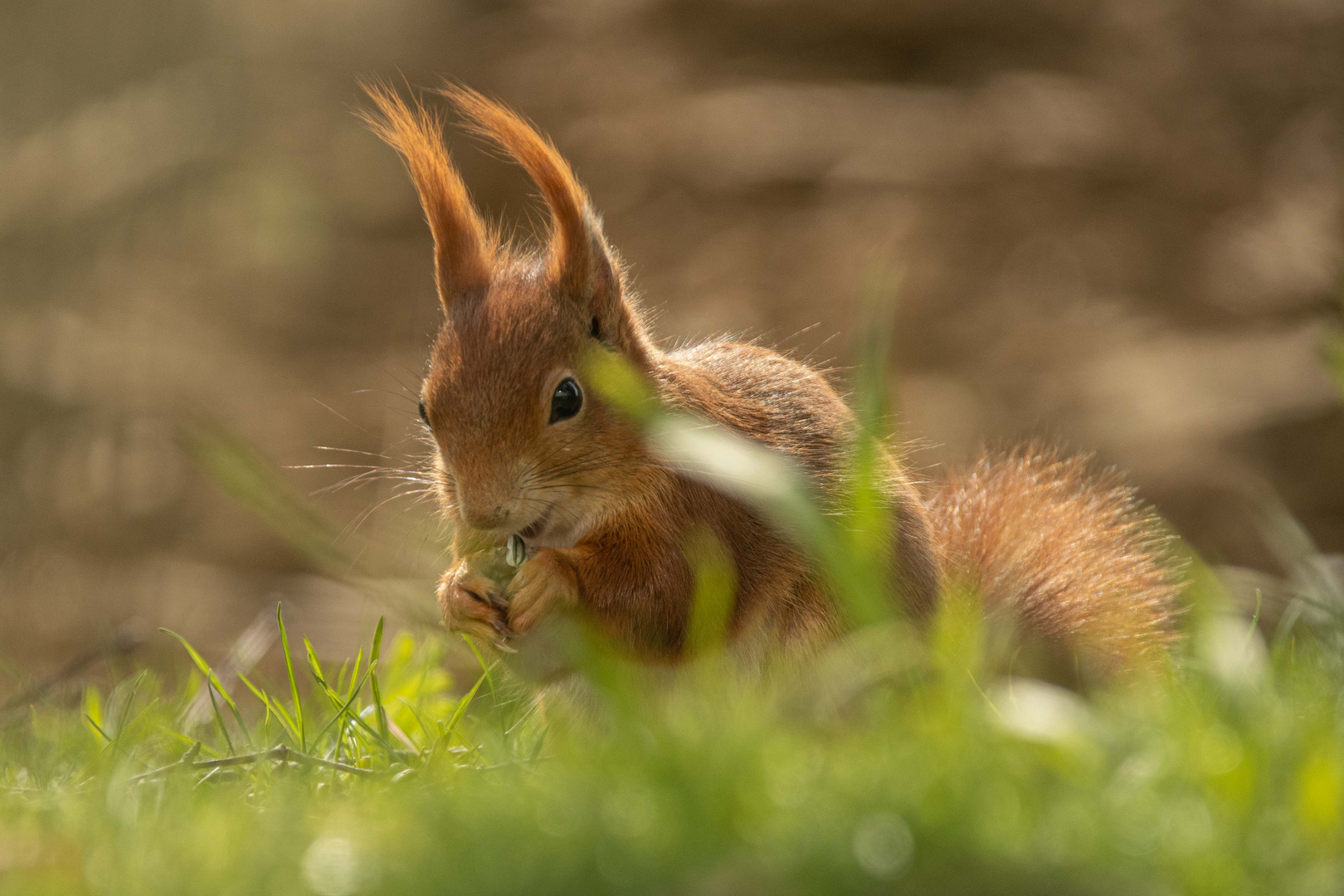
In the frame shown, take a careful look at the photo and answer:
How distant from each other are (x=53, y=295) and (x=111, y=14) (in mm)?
2311

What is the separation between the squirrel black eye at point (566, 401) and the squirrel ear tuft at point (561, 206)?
0.24 metres

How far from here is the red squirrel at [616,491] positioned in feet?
7.81

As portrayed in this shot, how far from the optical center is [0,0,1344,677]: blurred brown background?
21.2ft

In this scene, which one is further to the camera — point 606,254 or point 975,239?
point 975,239

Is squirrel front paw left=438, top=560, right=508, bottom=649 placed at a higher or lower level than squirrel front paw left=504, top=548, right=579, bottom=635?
lower

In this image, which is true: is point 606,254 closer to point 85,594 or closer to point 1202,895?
point 1202,895

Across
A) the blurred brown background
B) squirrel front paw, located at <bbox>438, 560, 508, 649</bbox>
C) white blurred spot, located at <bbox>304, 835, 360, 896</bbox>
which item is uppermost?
white blurred spot, located at <bbox>304, 835, 360, 896</bbox>

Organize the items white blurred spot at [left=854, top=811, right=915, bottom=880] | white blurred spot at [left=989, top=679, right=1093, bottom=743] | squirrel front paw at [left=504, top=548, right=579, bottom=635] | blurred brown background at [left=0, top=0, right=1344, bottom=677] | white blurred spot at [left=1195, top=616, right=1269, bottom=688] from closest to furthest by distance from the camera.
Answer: white blurred spot at [left=854, top=811, right=915, bottom=880] → white blurred spot at [left=989, top=679, right=1093, bottom=743] → white blurred spot at [left=1195, top=616, right=1269, bottom=688] → squirrel front paw at [left=504, top=548, right=579, bottom=635] → blurred brown background at [left=0, top=0, right=1344, bottom=677]

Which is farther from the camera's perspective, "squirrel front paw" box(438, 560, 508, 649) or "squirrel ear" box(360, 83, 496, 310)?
"squirrel ear" box(360, 83, 496, 310)

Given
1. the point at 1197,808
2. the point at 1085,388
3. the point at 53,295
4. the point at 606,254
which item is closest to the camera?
the point at 1197,808

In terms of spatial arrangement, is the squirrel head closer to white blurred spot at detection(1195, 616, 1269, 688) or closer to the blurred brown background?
white blurred spot at detection(1195, 616, 1269, 688)

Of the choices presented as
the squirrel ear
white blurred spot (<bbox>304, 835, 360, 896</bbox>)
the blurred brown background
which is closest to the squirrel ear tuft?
the squirrel ear

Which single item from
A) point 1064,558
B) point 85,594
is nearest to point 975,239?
point 1064,558

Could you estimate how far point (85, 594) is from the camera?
8.27 meters
